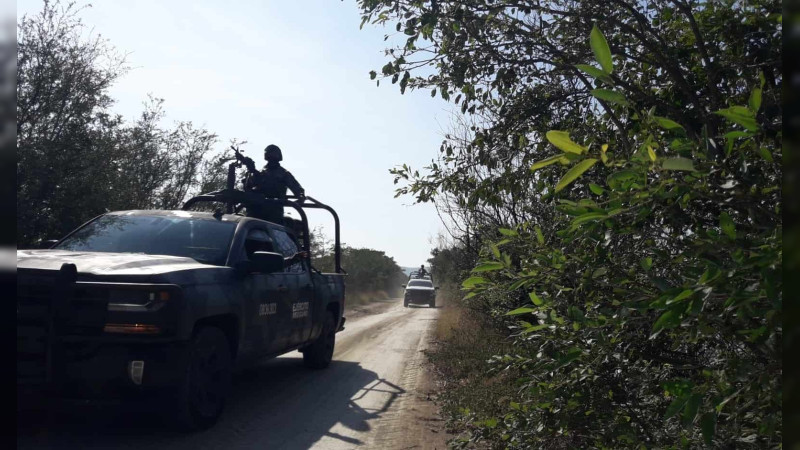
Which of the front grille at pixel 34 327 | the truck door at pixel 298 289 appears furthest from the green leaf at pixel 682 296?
the truck door at pixel 298 289

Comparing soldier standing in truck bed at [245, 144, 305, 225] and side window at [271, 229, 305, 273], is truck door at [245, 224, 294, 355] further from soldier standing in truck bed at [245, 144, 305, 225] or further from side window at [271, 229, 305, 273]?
soldier standing in truck bed at [245, 144, 305, 225]

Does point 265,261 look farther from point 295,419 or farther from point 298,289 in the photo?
point 298,289

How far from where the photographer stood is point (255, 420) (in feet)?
19.7

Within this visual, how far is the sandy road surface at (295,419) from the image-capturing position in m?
5.08

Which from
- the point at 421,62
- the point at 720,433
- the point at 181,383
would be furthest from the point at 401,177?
the point at 720,433

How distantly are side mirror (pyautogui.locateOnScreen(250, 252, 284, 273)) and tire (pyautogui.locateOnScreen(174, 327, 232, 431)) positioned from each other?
0.70 metres

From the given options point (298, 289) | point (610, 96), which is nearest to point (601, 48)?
point (610, 96)

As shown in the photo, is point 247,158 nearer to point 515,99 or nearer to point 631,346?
point 515,99

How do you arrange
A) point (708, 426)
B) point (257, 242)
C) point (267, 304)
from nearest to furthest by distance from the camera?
point (708, 426) → point (267, 304) → point (257, 242)

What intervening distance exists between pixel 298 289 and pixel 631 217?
18.7 feet

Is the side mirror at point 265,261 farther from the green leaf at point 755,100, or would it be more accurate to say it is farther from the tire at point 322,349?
the green leaf at point 755,100

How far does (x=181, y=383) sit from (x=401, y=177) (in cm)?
247

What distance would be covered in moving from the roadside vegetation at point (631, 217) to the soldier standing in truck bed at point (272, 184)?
10.4 ft

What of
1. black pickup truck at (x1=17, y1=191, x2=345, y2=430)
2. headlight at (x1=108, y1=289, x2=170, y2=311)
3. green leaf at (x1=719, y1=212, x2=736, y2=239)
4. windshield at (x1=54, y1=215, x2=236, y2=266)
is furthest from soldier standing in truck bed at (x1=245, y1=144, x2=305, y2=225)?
green leaf at (x1=719, y1=212, x2=736, y2=239)
